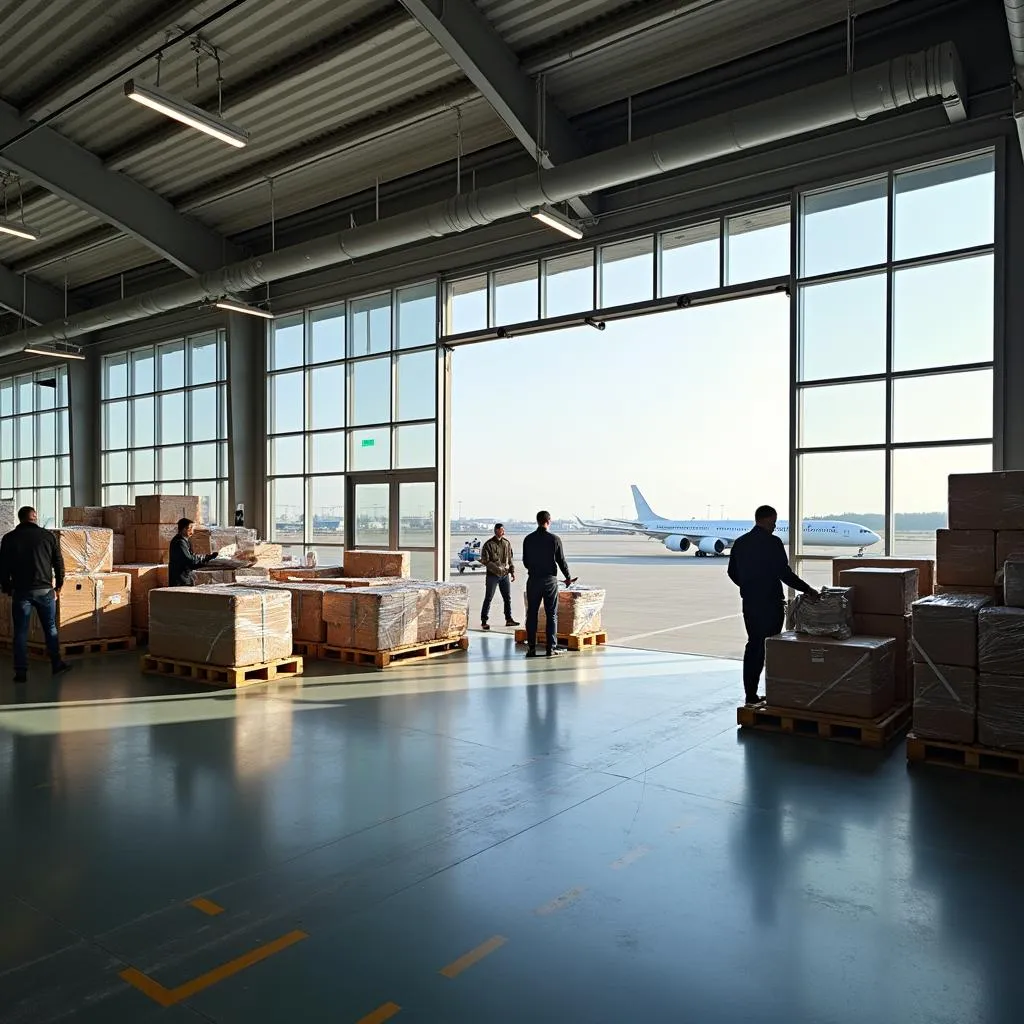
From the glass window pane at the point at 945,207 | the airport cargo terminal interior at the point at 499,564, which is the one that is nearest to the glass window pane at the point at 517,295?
the airport cargo terminal interior at the point at 499,564

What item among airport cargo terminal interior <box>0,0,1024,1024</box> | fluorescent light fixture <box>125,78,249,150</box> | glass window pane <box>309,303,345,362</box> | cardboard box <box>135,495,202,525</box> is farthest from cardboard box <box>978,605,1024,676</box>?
glass window pane <box>309,303,345,362</box>

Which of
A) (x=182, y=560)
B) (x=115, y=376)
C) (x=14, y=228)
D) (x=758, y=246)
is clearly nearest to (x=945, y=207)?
(x=758, y=246)

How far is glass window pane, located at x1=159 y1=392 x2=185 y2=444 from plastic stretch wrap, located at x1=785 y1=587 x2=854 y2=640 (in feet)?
49.6

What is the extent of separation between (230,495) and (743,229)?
1102cm

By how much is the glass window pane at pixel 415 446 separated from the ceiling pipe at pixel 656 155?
304 cm

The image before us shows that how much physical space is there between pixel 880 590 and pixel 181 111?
848 cm

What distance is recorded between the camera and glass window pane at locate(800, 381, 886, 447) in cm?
934

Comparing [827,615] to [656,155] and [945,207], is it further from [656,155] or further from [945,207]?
[656,155]

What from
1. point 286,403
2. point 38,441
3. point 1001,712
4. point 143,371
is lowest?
point 1001,712

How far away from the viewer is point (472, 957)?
10.2ft

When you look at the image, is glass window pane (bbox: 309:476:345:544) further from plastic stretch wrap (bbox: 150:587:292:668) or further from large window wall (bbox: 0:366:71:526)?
large window wall (bbox: 0:366:71:526)

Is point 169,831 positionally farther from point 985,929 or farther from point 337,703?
point 985,929

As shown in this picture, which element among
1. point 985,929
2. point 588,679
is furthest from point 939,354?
point 985,929

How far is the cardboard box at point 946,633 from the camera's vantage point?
17.9 ft
